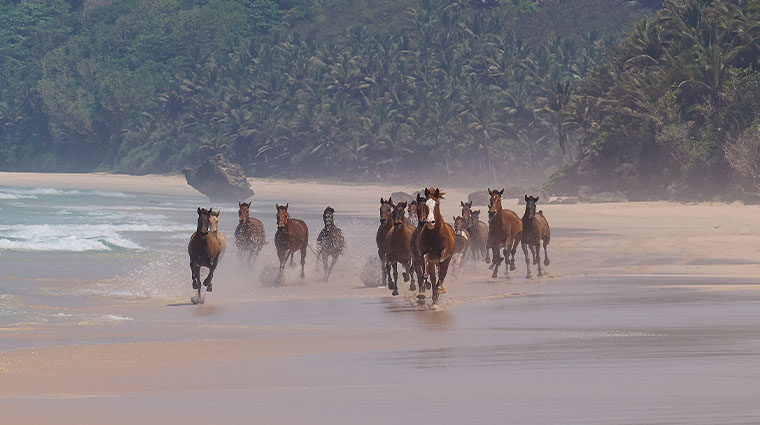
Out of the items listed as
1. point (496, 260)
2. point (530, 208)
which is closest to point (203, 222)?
point (496, 260)

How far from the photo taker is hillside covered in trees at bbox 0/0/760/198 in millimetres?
58781

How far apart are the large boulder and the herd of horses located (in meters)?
51.0

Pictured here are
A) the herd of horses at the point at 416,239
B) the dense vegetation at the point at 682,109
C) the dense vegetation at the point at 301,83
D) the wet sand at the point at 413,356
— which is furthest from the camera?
the dense vegetation at the point at 301,83

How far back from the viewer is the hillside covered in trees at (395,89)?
58.8 m

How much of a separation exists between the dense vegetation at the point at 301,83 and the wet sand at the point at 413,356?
53838 mm

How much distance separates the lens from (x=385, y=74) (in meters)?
119

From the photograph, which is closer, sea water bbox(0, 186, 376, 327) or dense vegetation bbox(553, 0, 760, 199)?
sea water bbox(0, 186, 376, 327)

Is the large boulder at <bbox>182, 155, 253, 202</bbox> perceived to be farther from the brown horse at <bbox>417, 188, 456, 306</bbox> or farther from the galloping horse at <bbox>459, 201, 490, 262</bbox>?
the brown horse at <bbox>417, 188, 456, 306</bbox>

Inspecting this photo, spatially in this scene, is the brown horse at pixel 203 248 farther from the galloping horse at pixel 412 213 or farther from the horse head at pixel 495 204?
the horse head at pixel 495 204

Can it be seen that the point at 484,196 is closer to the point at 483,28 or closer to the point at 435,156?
the point at 435,156

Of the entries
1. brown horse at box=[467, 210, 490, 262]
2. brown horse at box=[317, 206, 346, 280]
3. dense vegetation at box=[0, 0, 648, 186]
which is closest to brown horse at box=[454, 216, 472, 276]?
brown horse at box=[467, 210, 490, 262]

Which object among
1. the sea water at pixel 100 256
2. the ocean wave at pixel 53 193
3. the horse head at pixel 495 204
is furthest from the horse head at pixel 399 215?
the ocean wave at pixel 53 193

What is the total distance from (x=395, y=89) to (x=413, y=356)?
4107 inches

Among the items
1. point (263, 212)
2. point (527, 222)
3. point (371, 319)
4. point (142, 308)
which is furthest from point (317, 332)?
point (263, 212)
